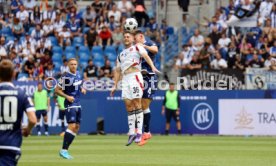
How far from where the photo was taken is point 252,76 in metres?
31.5

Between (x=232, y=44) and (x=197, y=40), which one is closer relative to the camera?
(x=232, y=44)

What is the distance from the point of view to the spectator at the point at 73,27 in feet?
124

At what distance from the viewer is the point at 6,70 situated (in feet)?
33.0

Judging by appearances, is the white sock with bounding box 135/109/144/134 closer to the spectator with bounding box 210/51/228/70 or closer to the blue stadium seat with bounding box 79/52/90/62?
the spectator with bounding box 210/51/228/70

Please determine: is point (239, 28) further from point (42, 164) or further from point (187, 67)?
point (42, 164)

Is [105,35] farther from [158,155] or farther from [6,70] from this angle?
[6,70]

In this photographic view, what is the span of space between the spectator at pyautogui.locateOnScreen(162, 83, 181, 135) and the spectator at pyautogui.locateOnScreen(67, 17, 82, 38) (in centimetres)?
741

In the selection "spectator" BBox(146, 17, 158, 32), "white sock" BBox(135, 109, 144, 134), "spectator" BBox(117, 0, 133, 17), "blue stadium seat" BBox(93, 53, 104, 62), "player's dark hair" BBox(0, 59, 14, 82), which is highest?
"spectator" BBox(117, 0, 133, 17)

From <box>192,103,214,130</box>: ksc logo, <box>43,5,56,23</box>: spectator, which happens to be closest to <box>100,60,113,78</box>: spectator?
<box>192,103,214,130</box>: ksc logo

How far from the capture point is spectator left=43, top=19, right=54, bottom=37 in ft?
125

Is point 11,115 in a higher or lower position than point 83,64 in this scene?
lower

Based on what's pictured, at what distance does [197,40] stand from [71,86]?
1722 cm

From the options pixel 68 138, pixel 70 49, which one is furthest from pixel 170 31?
pixel 68 138

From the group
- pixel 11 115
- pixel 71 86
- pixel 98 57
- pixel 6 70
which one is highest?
pixel 98 57
